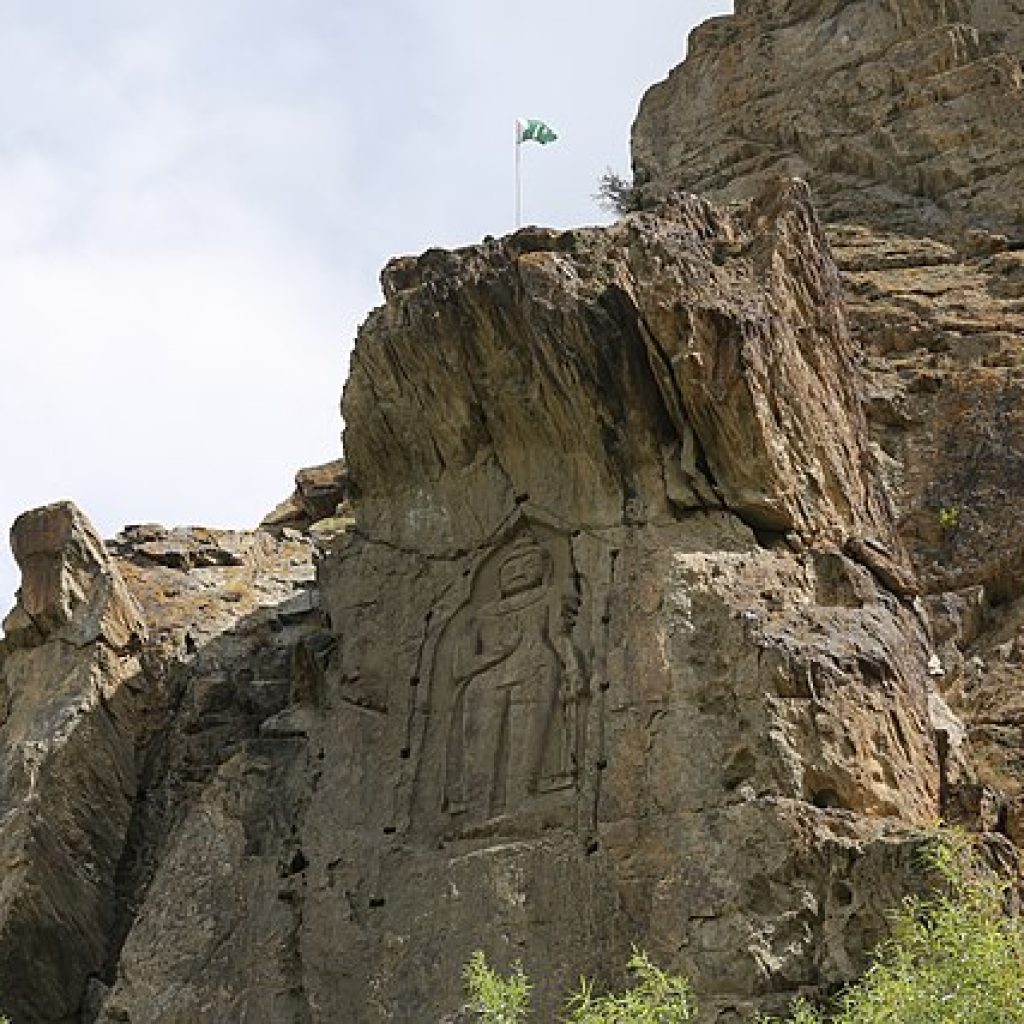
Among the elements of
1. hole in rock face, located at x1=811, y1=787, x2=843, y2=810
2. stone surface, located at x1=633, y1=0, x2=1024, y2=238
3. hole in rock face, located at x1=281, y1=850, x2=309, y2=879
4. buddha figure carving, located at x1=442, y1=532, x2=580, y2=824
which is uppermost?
stone surface, located at x1=633, y1=0, x2=1024, y2=238

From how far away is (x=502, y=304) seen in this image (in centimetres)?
1978

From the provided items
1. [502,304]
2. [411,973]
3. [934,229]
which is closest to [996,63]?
[934,229]

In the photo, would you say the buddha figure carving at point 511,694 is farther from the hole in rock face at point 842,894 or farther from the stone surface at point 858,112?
the stone surface at point 858,112

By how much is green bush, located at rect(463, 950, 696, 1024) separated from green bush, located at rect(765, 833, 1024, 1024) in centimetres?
85

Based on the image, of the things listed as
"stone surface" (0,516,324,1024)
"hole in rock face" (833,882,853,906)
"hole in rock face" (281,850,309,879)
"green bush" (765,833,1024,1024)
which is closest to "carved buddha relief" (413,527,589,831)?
"hole in rock face" (281,850,309,879)

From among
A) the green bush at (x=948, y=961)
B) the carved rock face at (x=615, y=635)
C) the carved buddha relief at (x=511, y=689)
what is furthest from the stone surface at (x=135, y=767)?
the green bush at (x=948, y=961)

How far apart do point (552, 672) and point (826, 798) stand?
317 centimetres

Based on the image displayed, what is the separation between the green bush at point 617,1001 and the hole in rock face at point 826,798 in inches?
71.2

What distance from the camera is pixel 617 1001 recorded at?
555 inches

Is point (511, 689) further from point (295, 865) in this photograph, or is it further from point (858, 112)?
point (858, 112)

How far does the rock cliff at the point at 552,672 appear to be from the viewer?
1661cm

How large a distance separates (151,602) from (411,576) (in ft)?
13.6

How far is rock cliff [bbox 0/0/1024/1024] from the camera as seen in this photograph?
16609 mm

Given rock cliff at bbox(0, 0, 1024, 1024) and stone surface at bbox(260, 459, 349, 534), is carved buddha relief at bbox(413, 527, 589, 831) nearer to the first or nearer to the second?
rock cliff at bbox(0, 0, 1024, 1024)
